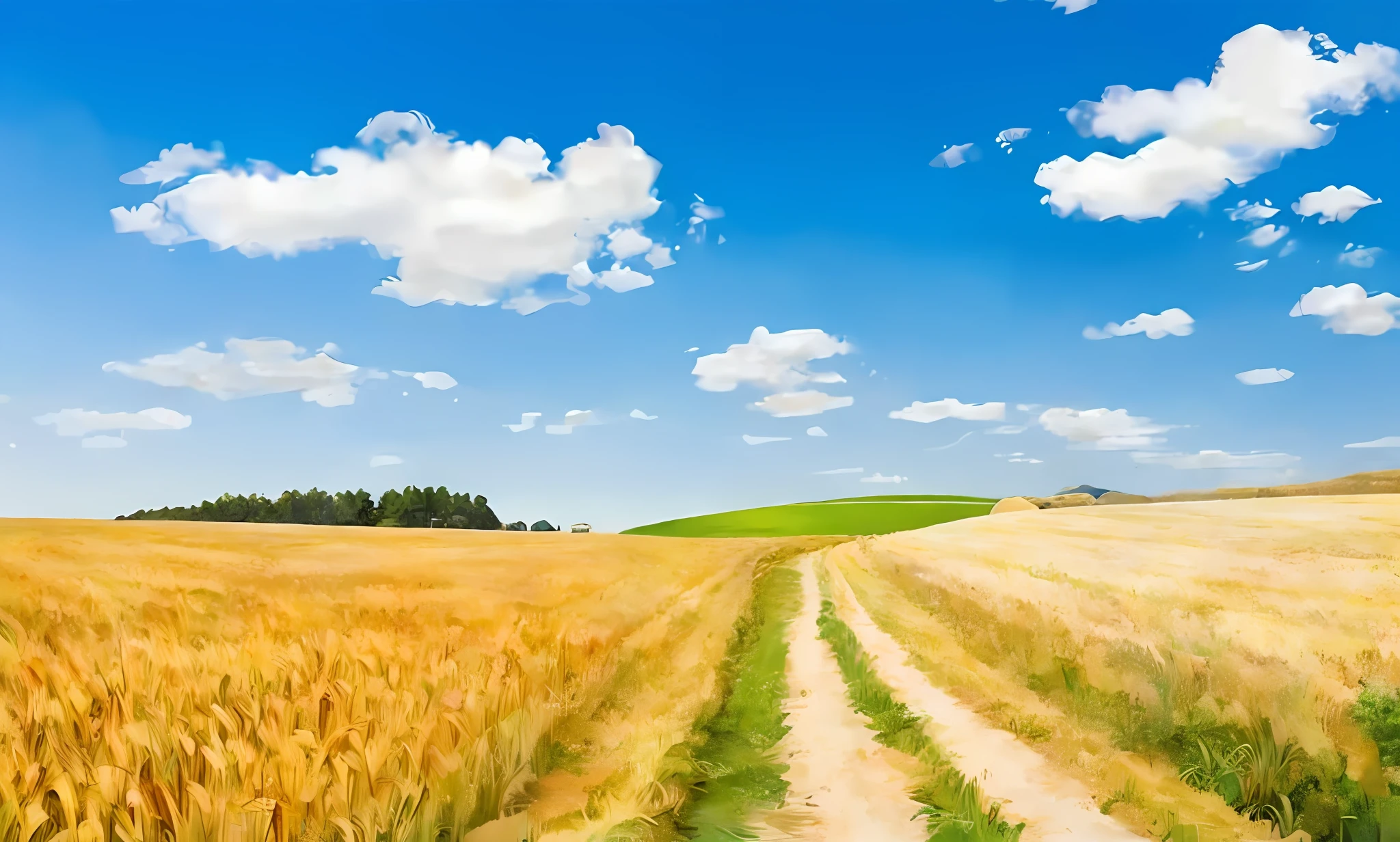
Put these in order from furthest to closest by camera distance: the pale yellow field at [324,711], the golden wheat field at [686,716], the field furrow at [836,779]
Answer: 1. the field furrow at [836,779]
2. the golden wheat field at [686,716]
3. the pale yellow field at [324,711]

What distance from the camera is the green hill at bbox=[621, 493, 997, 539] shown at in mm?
129875

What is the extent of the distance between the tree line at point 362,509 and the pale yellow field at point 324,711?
306 ft

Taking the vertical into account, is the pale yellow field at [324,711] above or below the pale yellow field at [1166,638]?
above

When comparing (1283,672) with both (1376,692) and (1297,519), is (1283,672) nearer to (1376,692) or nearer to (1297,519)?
(1376,692)

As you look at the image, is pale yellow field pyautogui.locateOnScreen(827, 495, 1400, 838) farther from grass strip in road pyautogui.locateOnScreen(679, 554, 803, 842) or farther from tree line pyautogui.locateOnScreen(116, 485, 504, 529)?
tree line pyautogui.locateOnScreen(116, 485, 504, 529)

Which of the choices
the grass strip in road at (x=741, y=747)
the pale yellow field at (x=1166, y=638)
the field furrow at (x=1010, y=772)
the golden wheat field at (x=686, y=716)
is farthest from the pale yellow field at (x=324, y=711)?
the pale yellow field at (x=1166, y=638)

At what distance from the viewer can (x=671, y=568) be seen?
139ft

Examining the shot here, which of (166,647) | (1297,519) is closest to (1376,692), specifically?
(166,647)

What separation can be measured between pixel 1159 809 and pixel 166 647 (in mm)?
10971

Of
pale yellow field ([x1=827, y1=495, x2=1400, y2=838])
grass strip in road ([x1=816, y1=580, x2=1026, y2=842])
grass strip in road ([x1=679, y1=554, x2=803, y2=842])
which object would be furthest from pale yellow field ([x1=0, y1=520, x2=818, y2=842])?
pale yellow field ([x1=827, y1=495, x2=1400, y2=838])

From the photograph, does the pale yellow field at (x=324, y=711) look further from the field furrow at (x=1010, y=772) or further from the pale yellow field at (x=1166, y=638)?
the pale yellow field at (x=1166, y=638)

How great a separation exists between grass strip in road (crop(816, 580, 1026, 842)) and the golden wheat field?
0.05 metres

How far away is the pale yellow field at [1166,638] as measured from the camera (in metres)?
8.58

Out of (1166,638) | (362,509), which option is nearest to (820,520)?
(362,509)
